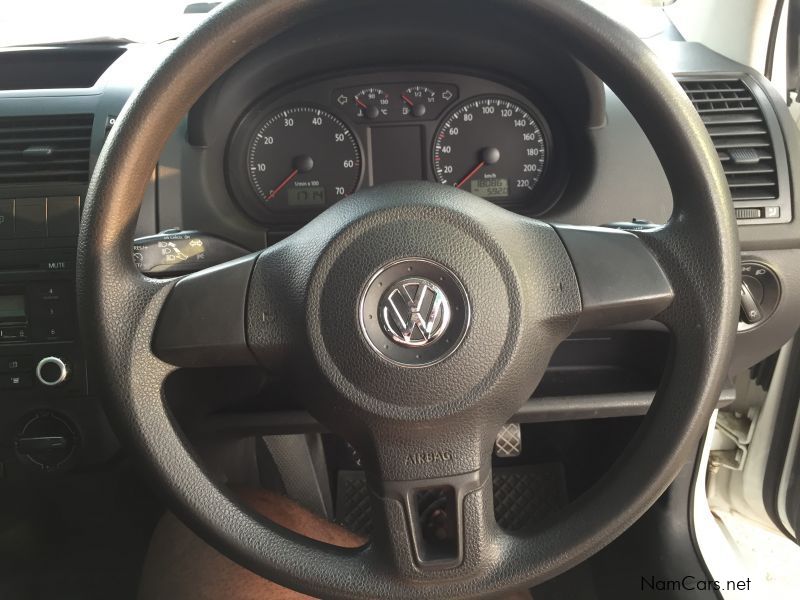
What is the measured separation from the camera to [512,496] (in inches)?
60.8

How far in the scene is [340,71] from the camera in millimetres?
1242

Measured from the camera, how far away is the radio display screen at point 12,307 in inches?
45.4

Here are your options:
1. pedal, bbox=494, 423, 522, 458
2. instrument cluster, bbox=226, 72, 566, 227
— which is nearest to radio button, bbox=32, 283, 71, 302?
instrument cluster, bbox=226, 72, 566, 227

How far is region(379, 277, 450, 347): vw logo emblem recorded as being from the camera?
2.57 ft

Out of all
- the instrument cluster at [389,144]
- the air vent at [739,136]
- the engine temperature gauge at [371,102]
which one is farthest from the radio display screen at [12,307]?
the air vent at [739,136]

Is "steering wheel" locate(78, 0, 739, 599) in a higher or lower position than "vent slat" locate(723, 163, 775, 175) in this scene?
lower

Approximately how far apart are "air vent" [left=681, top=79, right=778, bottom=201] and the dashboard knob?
3.62 ft

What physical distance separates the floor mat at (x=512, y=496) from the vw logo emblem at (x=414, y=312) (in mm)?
807

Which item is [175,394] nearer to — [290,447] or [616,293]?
[290,447]

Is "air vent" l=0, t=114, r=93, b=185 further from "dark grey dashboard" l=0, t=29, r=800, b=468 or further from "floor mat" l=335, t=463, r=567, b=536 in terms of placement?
"floor mat" l=335, t=463, r=567, b=536

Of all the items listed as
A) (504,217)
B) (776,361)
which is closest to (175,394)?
(504,217)

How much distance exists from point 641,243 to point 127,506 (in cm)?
112

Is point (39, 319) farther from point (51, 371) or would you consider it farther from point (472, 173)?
point (472, 173)

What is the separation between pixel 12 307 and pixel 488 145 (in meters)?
0.82
